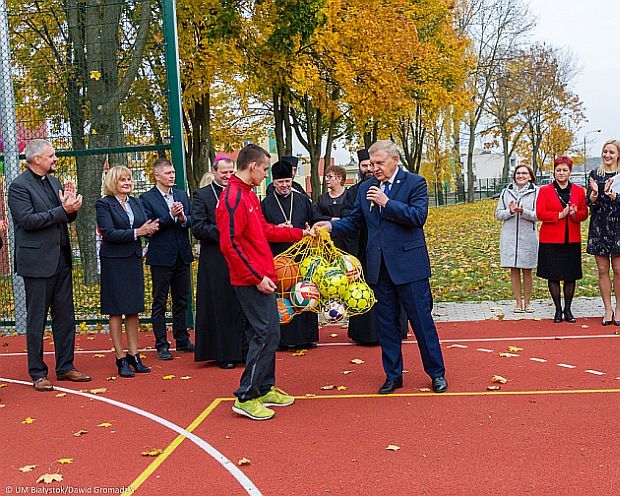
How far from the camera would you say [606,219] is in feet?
34.7

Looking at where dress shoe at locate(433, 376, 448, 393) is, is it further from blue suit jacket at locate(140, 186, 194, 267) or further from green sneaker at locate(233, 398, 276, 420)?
blue suit jacket at locate(140, 186, 194, 267)

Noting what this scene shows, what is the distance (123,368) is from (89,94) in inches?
187

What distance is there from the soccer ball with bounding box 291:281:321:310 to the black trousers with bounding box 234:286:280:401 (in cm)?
44

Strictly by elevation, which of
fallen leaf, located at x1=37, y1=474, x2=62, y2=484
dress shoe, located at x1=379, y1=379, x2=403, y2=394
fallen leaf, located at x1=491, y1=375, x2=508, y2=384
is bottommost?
fallen leaf, located at x1=37, y1=474, x2=62, y2=484

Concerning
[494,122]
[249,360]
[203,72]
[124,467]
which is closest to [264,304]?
[249,360]

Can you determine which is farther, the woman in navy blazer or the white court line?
the woman in navy blazer

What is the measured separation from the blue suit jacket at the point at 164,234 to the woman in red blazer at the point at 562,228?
186 inches

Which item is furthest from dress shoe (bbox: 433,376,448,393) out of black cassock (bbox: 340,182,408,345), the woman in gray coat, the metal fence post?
the metal fence post

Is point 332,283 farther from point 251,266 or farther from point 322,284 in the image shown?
point 251,266

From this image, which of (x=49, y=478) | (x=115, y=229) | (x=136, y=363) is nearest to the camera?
(x=49, y=478)

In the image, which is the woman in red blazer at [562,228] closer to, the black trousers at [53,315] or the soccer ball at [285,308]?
the soccer ball at [285,308]

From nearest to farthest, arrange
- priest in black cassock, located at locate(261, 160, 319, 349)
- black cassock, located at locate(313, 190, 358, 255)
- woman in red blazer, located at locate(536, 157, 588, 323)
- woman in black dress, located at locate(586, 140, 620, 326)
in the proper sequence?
priest in black cassock, located at locate(261, 160, 319, 349), black cassock, located at locate(313, 190, 358, 255), woman in black dress, located at locate(586, 140, 620, 326), woman in red blazer, located at locate(536, 157, 588, 323)

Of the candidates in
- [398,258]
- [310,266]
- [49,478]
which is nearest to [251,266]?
[310,266]

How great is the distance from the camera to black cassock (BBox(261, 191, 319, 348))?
988 centimetres
